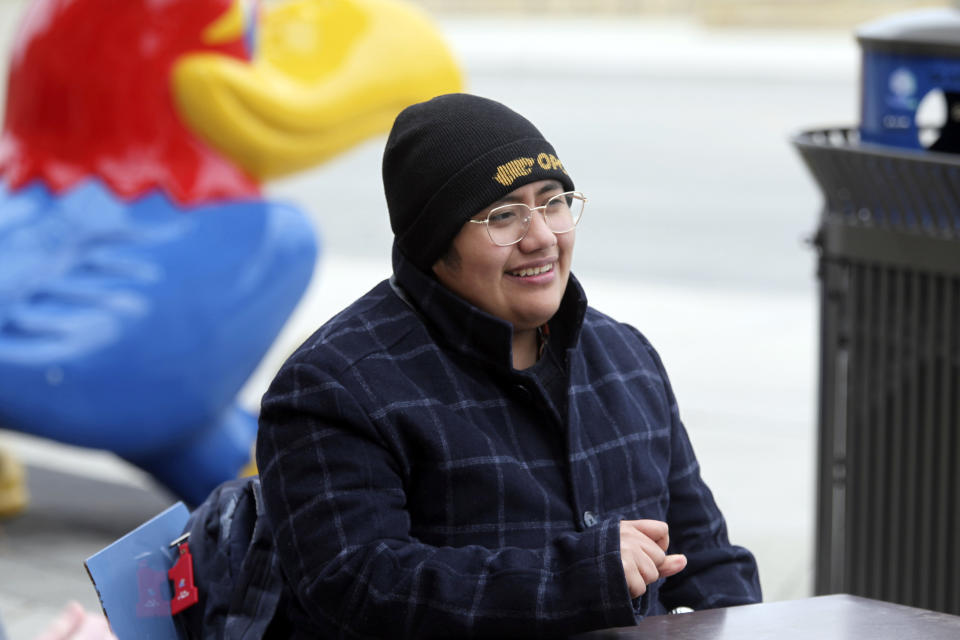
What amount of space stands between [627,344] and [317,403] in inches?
21.3

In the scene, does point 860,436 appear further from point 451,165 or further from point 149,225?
point 149,225

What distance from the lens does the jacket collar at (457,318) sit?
1.90 metres

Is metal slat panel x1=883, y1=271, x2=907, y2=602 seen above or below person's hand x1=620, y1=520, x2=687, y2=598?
below

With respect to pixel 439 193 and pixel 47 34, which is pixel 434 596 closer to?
pixel 439 193

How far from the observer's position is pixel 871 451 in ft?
10.2

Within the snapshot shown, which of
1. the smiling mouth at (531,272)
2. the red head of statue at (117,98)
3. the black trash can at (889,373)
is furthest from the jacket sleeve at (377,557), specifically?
the red head of statue at (117,98)

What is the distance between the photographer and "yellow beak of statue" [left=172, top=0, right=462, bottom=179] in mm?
4293

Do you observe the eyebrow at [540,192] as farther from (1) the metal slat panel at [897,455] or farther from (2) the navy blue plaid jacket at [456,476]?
(1) the metal slat panel at [897,455]

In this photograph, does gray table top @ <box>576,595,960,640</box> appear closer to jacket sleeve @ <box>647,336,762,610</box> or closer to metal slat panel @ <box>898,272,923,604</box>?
jacket sleeve @ <box>647,336,762,610</box>

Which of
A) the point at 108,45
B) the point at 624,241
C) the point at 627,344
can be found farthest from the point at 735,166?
the point at 627,344

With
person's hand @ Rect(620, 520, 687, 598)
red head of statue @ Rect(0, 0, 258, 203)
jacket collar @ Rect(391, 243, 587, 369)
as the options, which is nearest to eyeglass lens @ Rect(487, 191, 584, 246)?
jacket collar @ Rect(391, 243, 587, 369)

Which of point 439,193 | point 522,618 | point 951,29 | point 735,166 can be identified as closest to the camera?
point 522,618

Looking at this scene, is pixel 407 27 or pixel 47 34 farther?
pixel 407 27

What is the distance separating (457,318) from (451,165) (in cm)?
21
